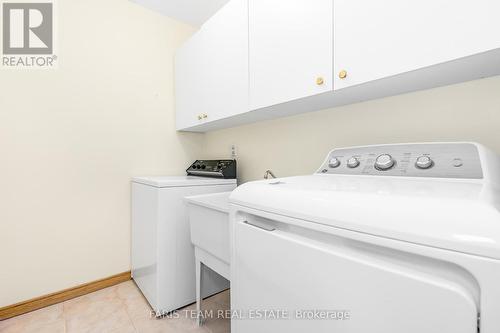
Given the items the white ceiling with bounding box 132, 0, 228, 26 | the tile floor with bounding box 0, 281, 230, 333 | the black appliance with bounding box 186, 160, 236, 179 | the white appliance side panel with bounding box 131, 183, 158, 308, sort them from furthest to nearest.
Result: 1. the white ceiling with bounding box 132, 0, 228, 26
2. the black appliance with bounding box 186, 160, 236, 179
3. the white appliance side panel with bounding box 131, 183, 158, 308
4. the tile floor with bounding box 0, 281, 230, 333

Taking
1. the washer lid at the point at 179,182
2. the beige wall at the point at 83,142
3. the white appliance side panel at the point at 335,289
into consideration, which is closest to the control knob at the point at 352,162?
the white appliance side panel at the point at 335,289

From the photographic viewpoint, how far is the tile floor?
1406 millimetres

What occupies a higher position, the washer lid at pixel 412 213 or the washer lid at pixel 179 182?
the washer lid at pixel 412 213

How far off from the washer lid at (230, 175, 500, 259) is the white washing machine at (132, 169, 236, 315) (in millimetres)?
1013

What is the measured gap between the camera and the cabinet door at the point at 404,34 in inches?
25.8

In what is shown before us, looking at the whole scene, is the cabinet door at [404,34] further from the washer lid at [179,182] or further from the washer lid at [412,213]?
the washer lid at [179,182]

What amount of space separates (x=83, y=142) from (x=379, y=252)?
81.7 inches

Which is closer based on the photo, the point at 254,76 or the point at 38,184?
the point at 254,76

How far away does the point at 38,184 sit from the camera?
1.63 m

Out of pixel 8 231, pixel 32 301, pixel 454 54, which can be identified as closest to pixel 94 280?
pixel 32 301

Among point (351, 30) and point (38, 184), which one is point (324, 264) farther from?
point (38, 184)

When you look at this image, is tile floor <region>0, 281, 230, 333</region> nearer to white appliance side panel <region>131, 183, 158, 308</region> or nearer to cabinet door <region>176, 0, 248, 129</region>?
white appliance side panel <region>131, 183, 158, 308</region>

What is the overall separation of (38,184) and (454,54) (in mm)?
2342

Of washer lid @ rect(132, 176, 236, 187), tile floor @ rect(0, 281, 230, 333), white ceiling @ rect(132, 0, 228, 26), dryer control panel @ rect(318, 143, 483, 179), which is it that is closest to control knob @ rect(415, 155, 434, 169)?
dryer control panel @ rect(318, 143, 483, 179)
